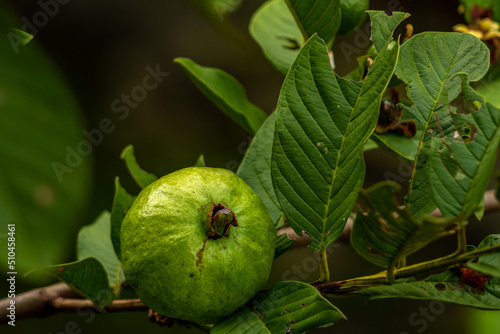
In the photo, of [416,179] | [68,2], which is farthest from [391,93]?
[68,2]

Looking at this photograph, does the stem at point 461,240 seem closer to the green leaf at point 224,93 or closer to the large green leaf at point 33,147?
the green leaf at point 224,93

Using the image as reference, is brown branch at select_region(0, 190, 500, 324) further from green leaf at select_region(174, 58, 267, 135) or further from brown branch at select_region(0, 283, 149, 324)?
green leaf at select_region(174, 58, 267, 135)

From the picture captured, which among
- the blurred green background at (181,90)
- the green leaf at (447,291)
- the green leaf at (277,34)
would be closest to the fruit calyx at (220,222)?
the green leaf at (447,291)

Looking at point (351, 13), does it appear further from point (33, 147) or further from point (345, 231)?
point (33, 147)

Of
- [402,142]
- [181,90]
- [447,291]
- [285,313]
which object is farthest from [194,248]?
[181,90]

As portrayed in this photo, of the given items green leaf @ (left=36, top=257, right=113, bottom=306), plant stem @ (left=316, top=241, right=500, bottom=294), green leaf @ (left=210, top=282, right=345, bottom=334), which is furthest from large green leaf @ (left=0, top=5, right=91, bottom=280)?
plant stem @ (left=316, top=241, right=500, bottom=294)
